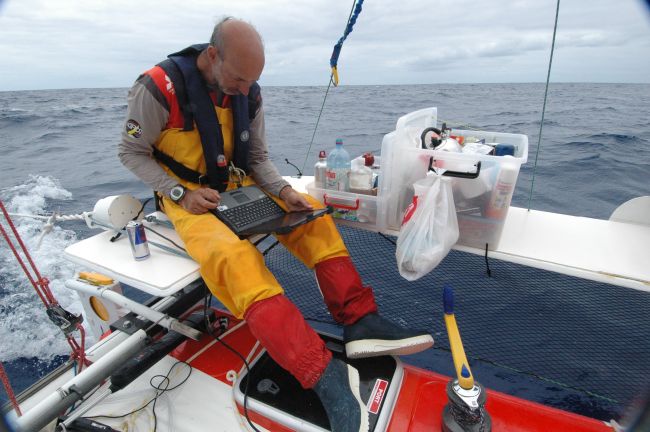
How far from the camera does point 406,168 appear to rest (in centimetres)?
197

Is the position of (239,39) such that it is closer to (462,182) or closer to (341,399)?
(462,182)

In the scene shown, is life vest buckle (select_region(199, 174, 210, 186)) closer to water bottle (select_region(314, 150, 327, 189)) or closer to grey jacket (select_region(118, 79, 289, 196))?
grey jacket (select_region(118, 79, 289, 196))

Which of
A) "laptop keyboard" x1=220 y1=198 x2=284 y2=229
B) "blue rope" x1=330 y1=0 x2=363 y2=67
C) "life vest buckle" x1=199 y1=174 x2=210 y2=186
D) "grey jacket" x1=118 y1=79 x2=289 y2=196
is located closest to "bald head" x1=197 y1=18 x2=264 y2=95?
"grey jacket" x1=118 y1=79 x2=289 y2=196

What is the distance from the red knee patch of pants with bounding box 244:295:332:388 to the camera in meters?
1.36

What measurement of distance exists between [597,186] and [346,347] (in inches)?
210

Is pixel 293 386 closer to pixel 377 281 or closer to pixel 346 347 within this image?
pixel 346 347

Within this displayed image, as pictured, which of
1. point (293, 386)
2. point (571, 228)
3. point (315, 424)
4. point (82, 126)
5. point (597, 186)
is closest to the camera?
point (315, 424)

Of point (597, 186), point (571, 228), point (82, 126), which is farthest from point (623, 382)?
point (82, 126)

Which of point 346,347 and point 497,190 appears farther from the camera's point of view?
point 497,190

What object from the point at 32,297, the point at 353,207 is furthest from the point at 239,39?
the point at 32,297

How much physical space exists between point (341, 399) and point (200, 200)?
105 centimetres

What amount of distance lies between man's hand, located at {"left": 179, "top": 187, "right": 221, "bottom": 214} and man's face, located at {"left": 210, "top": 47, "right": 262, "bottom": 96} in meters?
0.50

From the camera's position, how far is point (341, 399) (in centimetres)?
137

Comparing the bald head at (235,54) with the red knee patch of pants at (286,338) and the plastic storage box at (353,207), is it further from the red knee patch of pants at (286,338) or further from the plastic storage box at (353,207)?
the red knee patch of pants at (286,338)
